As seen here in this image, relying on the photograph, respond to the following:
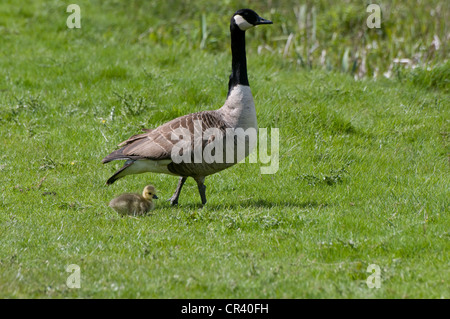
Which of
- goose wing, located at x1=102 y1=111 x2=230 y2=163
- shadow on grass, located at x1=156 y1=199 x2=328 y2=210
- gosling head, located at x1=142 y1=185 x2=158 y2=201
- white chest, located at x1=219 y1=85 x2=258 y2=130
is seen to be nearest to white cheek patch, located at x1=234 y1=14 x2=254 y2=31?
white chest, located at x1=219 y1=85 x2=258 y2=130

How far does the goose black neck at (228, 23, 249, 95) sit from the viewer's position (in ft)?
26.1

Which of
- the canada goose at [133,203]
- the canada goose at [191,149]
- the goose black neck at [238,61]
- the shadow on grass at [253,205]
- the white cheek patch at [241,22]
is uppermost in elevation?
the white cheek patch at [241,22]

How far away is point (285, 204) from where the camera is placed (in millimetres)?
7809

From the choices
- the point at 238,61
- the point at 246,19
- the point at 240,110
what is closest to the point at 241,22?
the point at 246,19

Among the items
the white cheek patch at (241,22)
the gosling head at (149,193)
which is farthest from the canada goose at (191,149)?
the white cheek patch at (241,22)

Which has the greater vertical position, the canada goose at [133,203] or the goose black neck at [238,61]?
the goose black neck at [238,61]

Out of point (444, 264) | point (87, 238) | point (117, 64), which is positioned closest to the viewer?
point (444, 264)

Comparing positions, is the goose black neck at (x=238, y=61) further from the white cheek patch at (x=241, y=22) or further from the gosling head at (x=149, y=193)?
the gosling head at (x=149, y=193)

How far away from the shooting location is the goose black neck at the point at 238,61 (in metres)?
7.96

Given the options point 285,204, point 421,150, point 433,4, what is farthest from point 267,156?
point 433,4

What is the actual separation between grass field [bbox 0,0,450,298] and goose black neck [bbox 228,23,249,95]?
59.4 inches

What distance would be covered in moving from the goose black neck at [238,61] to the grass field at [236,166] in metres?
1.51
